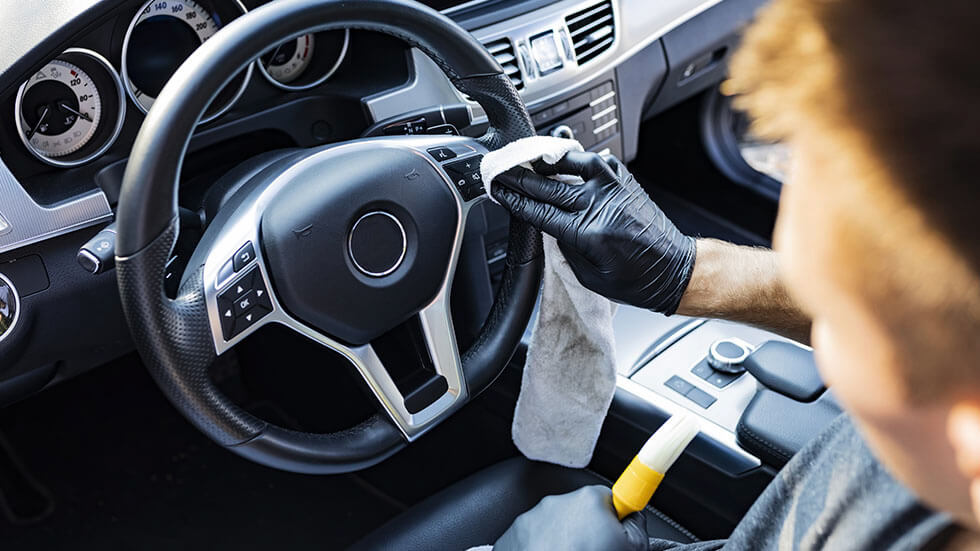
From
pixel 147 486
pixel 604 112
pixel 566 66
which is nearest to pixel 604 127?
pixel 604 112

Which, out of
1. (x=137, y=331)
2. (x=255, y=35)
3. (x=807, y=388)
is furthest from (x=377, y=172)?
(x=807, y=388)

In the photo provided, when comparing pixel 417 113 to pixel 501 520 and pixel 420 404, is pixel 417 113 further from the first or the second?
pixel 501 520

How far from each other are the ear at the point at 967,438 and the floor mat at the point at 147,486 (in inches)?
52.5

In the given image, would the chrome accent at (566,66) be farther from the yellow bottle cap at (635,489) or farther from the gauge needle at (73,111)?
the yellow bottle cap at (635,489)

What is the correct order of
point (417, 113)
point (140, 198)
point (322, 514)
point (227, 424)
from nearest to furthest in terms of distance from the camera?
point (140, 198)
point (227, 424)
point (417, 113)
point (322, 514)

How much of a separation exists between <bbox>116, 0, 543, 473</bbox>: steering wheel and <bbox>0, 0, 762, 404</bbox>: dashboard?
0.10 metres

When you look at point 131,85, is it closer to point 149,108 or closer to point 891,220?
point 149,108

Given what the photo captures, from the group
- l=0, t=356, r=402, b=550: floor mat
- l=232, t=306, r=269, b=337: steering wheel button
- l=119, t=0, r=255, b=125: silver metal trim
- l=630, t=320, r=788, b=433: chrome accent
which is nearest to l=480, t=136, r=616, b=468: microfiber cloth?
l=630, t=320, r=788, b=433: chrome accent

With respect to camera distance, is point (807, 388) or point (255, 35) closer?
point (255, 35)

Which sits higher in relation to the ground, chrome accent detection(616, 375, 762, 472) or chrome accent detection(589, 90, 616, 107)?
chrome accent detection(589, 90, 616, 107)

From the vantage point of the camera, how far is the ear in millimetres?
458

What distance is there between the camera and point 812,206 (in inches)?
18.9

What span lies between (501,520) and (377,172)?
452 mm

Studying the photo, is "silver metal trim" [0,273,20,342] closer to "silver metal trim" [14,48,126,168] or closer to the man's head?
"silver metal trim" [14,48,126,168]
